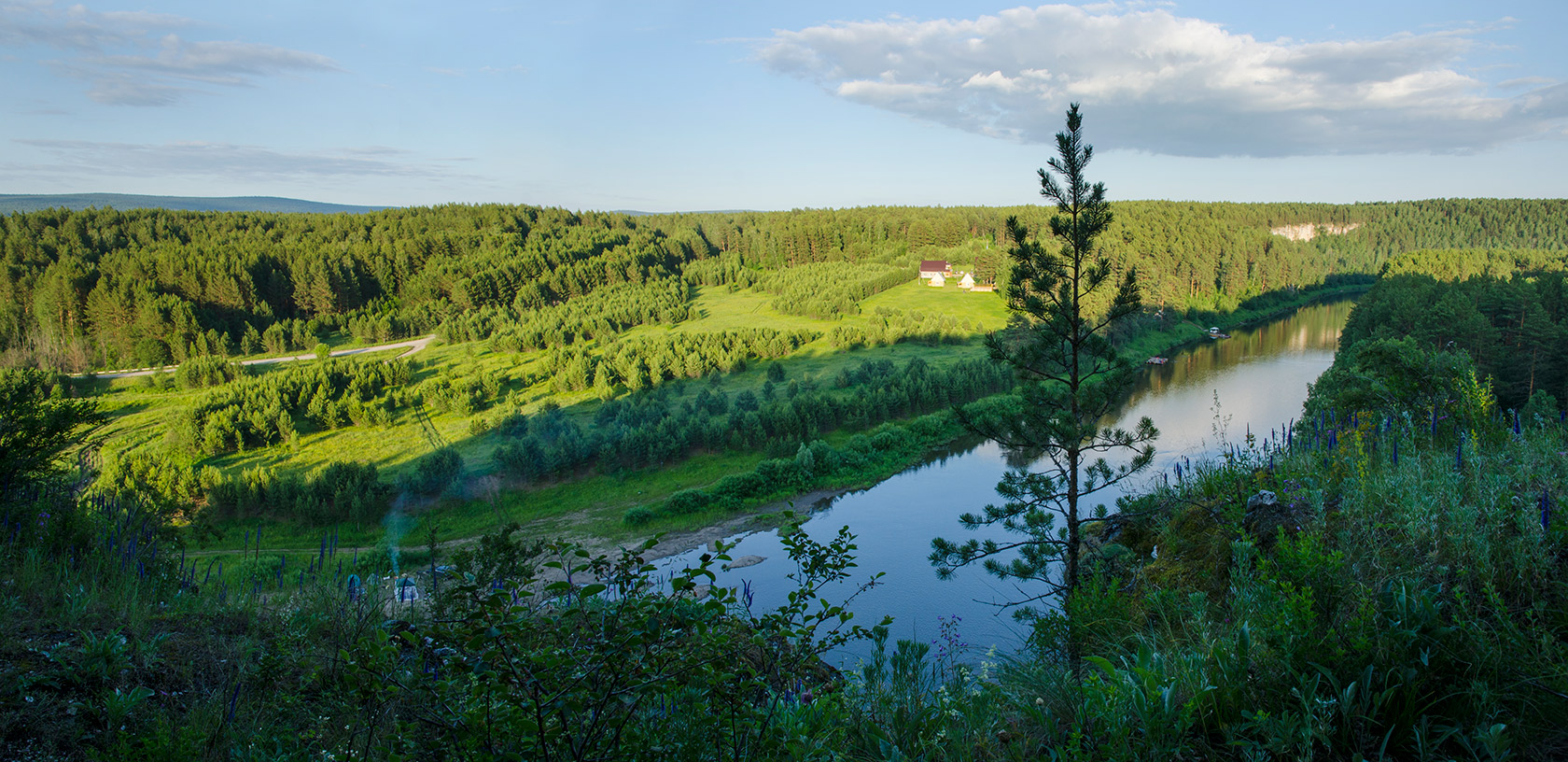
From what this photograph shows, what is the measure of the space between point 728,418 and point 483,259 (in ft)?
201

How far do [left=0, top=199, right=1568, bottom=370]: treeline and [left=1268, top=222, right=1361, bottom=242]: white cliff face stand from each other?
3.72 ft

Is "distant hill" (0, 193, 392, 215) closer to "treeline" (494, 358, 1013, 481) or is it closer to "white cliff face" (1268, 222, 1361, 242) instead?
"treeline" (494, 358, 1013, 481)

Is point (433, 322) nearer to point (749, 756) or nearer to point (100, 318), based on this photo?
point (100, 318)

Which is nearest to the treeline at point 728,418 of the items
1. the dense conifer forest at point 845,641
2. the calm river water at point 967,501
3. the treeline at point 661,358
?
the treeline at point 661,358

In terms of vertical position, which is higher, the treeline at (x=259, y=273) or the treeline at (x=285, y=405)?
the treeline at (x=259, y=273)

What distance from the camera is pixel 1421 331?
101 ft

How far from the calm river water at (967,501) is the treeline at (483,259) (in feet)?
27.1

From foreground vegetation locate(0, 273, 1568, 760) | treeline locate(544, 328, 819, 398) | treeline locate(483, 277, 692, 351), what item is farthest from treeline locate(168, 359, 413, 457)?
foreground vegetation locate(0, 273, 1568, 760)

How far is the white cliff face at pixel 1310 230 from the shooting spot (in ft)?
379

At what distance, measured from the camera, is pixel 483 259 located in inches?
3246

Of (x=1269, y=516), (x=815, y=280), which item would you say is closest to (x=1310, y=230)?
(x=815, y=280)

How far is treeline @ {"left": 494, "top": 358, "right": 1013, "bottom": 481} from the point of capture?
94.6 feet

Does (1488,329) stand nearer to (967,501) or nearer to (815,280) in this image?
(967,501)

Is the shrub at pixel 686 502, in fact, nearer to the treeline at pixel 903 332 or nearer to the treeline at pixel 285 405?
the treeline at pixel 285 405
